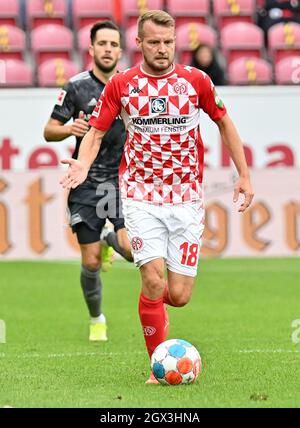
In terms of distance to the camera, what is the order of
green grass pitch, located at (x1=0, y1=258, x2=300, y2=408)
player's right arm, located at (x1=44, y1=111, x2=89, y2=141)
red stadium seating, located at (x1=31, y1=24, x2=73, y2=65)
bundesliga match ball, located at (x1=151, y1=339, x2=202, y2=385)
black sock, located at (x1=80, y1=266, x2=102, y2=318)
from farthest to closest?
red stadium seating, located at (x1=31, y1=24, x2=73, y2=65)
black sock, located at (x1=80, y1=266, x2=102, y2=318)
player's right arm, located at (x1=44, y1=111, x2=89, y2=141)
bundesliga match ball, located at (x1=151, y1=339, x2=202, y2=385)
green grass pitch, located at (x1=0, y1=258, x2=300, y2=408)

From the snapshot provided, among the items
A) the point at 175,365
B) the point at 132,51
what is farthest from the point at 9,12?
the point at 175,365

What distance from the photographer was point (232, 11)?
19.4 meters

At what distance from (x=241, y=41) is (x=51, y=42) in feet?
9.97

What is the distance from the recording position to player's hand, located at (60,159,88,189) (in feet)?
22.8

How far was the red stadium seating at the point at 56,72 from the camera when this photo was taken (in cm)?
1697

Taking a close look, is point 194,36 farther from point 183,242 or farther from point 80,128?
point 183,242

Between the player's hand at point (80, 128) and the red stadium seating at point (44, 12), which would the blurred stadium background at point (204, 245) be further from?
the player's hand at point (80, 128)

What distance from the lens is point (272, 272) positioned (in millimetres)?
14469

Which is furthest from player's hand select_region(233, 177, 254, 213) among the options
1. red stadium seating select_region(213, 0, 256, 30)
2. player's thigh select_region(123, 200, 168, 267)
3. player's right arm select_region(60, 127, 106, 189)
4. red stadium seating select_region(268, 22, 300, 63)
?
red stadium seating select_region(213, 0, 256, 30)

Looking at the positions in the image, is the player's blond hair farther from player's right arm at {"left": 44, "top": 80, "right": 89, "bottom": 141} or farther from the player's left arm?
player's right arm at {"left": 44, "top": 80, "right": 89, "bottom": 141}

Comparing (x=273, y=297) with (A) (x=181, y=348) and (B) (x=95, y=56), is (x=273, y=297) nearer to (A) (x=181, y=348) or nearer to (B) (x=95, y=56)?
(B) (x=95, y=56)

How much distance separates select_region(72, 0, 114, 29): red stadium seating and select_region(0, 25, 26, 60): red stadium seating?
1.11m

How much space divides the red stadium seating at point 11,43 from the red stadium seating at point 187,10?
8.77 feet

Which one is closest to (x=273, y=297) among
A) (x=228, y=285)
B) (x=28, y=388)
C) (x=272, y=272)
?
(x=228, y=285)
